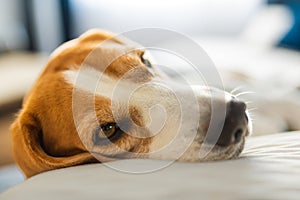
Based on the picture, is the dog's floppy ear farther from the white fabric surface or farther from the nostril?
Answer: the nostril

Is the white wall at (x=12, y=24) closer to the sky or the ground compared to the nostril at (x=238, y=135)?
closer to the ground

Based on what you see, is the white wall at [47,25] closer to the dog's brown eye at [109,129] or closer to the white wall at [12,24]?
the white wall at [12,24]

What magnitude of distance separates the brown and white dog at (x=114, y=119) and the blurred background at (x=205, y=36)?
0.33 meters

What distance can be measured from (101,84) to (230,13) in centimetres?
375

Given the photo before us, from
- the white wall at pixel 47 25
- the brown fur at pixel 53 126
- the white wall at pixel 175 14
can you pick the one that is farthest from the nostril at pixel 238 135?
the white wall at pixel 47 25

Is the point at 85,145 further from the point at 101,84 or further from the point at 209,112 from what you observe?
the point at 209,112

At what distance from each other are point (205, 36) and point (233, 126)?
324 cm

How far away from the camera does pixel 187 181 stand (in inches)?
29.5

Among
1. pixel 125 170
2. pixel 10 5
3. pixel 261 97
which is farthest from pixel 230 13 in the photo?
pixel 125 170

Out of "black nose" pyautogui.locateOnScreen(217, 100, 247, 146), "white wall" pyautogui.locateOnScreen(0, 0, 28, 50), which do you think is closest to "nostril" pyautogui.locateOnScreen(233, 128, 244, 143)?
"black nose" pyautogui.locateOnScreen(217, 100, 247, 146)

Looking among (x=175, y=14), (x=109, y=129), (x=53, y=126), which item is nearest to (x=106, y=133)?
(x=109, y=129)

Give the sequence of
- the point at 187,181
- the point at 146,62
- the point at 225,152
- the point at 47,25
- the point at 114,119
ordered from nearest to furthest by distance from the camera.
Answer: the point at 187,181 < the point at 225,152 < the point at 114,119 < the point at 146,62 < the point at 47,25

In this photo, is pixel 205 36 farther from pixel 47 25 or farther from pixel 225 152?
pixel 225 152

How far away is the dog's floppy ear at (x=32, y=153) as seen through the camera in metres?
0.98
